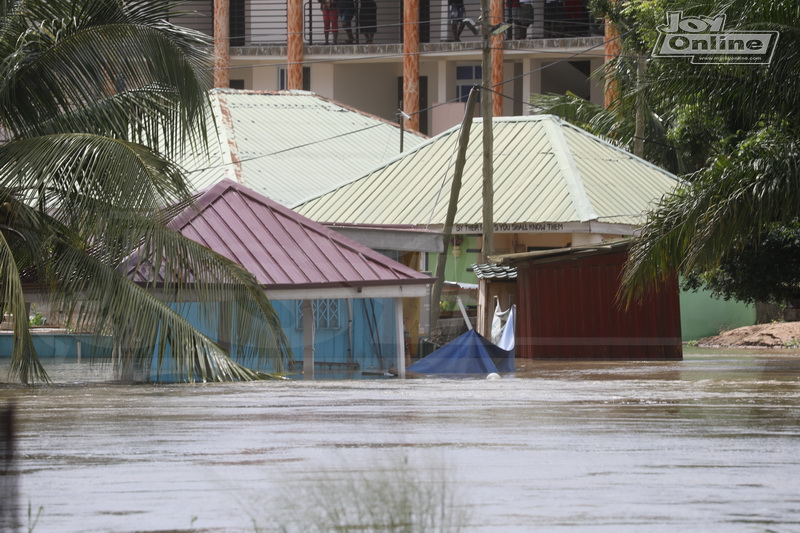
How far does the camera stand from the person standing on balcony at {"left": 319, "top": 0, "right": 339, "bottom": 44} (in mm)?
45156

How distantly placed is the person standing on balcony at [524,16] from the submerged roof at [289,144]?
324 inches

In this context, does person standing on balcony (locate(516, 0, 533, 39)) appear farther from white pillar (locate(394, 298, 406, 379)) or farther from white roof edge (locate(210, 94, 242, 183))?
white pillar (locate(394, 298, 406, 379))

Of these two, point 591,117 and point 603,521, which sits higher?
point 591,117

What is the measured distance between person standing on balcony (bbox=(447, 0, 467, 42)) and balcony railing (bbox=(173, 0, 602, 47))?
7.2 inches

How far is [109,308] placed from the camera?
571 inches

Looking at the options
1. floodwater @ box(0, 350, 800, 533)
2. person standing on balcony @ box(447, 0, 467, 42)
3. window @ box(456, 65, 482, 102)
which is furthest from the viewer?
window @ box(456, 65, 482, 102)

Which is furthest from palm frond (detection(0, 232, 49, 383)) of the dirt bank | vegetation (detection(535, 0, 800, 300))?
the dirt bank

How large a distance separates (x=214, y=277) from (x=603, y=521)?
1084cm

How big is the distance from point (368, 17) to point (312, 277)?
2958cm

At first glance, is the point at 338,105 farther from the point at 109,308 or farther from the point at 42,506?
the point at 42,506

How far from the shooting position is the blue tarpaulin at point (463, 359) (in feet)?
63.8

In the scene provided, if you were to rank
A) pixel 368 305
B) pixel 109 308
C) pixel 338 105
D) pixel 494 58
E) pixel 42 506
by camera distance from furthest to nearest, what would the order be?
pixel 494 58
pixel 338 105
pixel 368 305
pixel 109 308
pixel 42 506

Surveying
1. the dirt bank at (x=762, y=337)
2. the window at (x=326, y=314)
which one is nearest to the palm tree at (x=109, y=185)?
the window at (x=326, y=314)

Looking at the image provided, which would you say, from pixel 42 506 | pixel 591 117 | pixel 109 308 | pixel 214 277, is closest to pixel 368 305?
pixel 214 277
